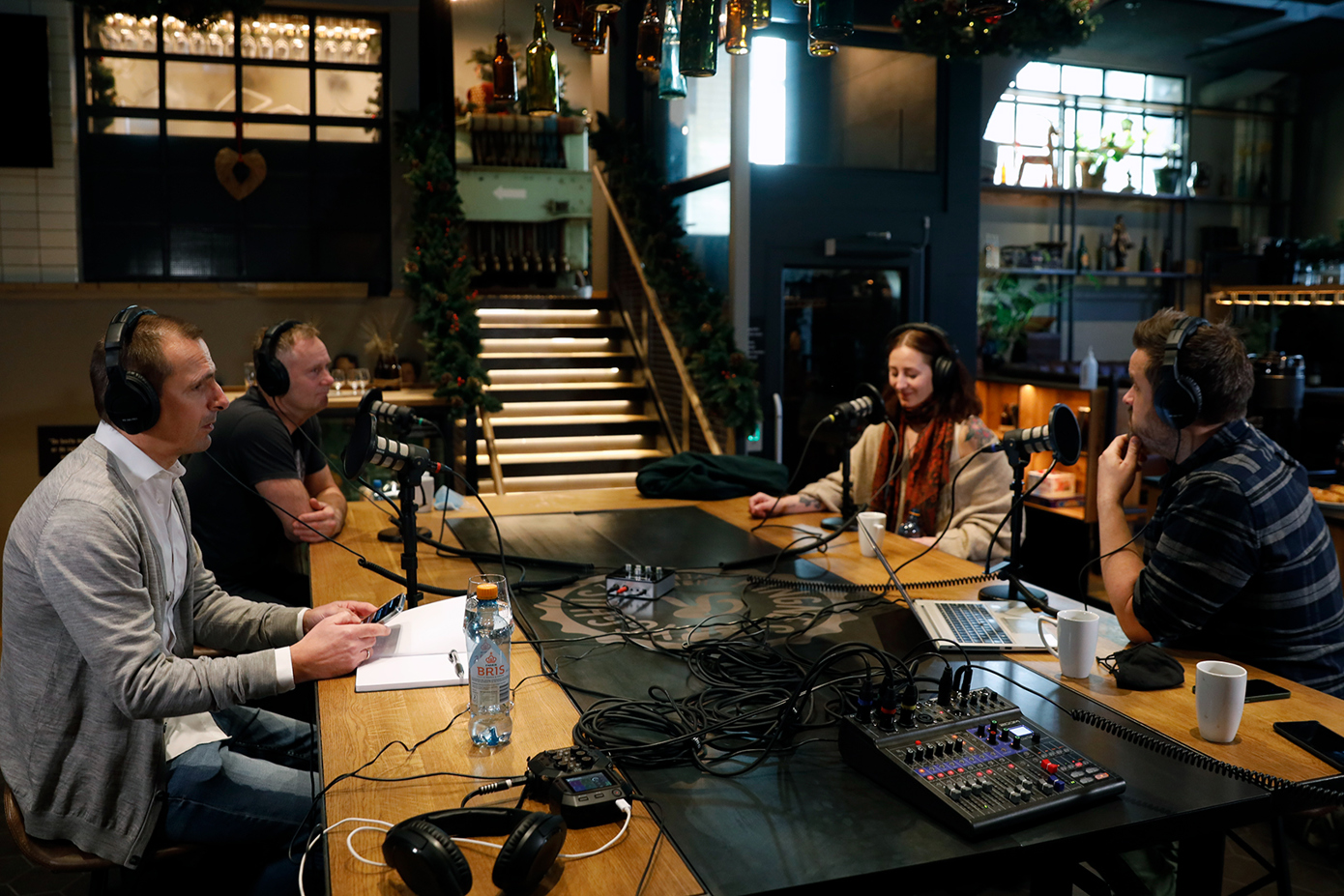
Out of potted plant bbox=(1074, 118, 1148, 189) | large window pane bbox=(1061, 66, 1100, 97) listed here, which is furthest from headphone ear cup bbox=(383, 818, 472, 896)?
large window pane bbox=(1061, 66, 1100, 97)

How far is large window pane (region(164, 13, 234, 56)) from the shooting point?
7.25 m

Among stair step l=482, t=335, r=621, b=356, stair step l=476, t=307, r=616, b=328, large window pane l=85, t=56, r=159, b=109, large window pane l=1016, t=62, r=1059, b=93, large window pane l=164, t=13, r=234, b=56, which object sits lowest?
stair step l=482, t=335, r=621, b=356

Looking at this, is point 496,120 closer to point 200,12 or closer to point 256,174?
point 256,174

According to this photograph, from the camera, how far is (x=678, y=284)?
6.64 m

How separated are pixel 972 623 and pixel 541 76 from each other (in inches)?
79.3

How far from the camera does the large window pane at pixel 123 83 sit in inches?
281

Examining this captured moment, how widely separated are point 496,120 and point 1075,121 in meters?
5.58

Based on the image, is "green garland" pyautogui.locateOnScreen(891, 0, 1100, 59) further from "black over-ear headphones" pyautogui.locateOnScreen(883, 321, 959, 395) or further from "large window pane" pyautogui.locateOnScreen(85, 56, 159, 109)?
"large window pane" pyautogui.locateOnScreen(85, 56, 159, 109)

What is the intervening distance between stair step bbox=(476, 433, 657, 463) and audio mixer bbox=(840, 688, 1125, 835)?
5525 mm

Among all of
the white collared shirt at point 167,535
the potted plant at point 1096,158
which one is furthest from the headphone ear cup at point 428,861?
the potted plant at point 1096,158

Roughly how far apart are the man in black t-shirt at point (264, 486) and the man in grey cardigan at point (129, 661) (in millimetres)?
979

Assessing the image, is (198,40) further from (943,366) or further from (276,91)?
Result: (943,366)

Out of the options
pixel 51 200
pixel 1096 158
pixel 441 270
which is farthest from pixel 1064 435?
pixel 1096 158

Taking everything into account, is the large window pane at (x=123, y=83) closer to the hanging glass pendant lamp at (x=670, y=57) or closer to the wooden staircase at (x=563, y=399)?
the wooden staircase at (x=563, y=399)
